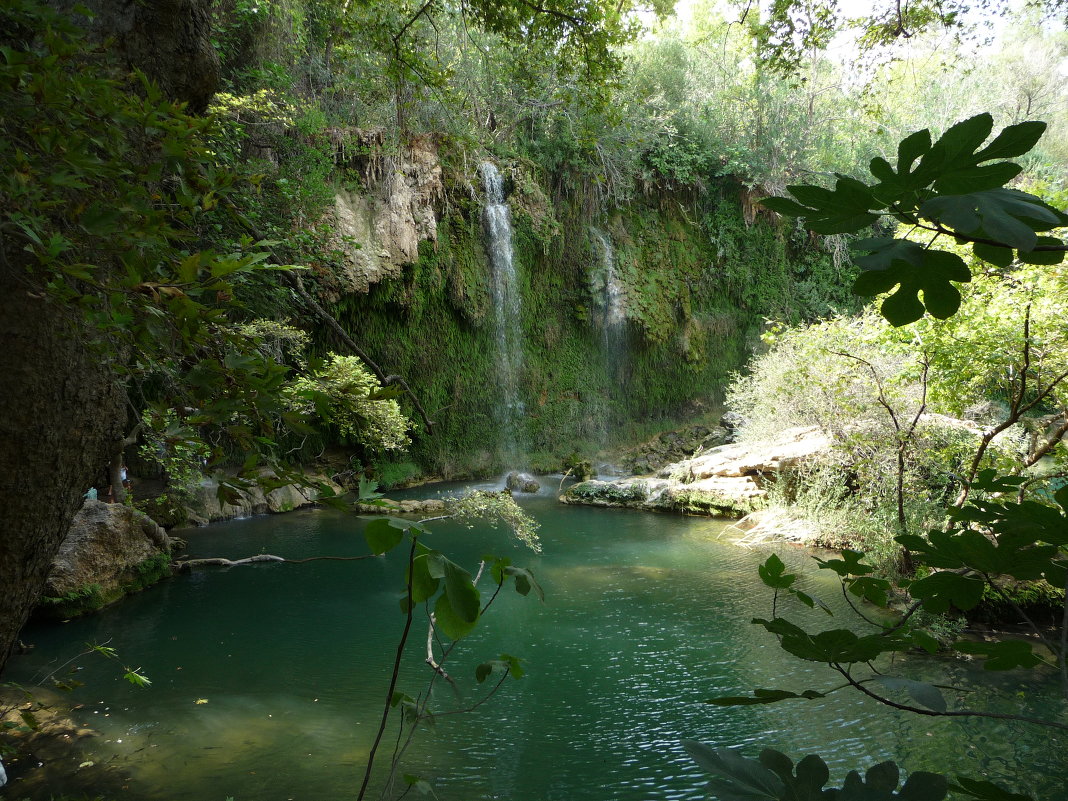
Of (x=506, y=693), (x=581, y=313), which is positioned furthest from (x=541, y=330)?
(x=506, y=693)

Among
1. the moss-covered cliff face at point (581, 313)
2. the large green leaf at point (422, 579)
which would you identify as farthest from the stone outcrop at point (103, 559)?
the large green leaf at point (422, 579)

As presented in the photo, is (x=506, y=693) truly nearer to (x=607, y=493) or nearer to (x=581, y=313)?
(x=607, y=493)

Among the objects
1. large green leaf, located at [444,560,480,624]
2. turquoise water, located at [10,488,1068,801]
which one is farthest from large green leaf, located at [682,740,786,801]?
turquoise water, located at [10,488,1068,801]

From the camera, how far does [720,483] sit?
1091cm

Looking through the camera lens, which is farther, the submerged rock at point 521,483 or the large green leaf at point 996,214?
the submerged rock at point 521,483

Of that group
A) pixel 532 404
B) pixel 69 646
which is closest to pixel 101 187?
pixel 69 646

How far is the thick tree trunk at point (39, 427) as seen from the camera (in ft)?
4.84

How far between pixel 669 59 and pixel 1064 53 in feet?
54.2

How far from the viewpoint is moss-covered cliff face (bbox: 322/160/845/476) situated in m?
13.9

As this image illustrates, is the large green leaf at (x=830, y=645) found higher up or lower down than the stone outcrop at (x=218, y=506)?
higher up

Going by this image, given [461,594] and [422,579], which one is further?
[422,579]

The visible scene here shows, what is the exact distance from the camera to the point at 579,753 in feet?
13.9

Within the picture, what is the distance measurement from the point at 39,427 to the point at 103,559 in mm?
6432

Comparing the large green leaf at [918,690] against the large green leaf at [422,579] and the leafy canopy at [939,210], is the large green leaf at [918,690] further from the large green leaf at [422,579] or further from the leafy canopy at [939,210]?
the large green leaf at [422,579]
